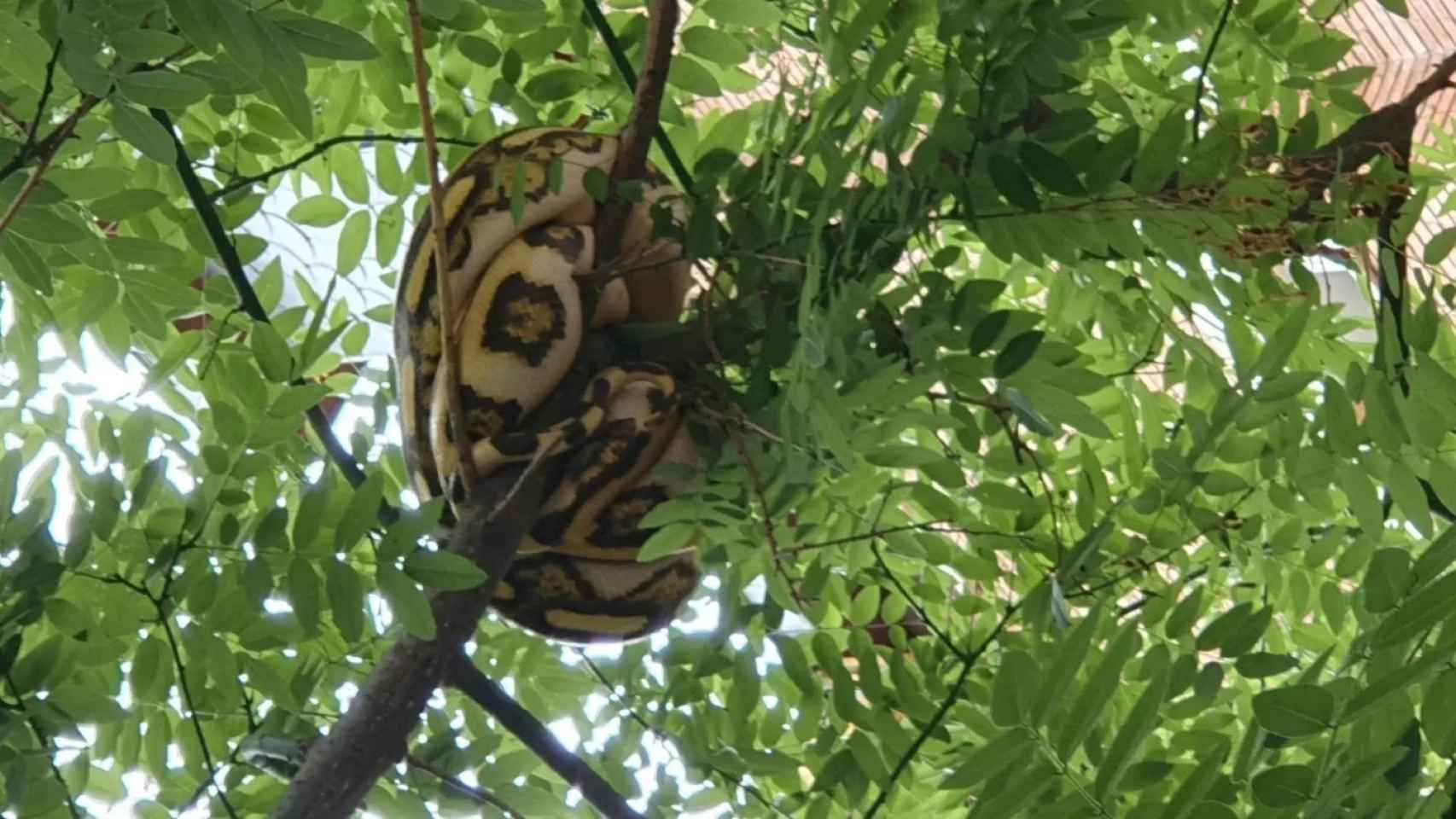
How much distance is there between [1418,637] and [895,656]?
377mm

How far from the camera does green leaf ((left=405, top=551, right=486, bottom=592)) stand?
0.73 meters

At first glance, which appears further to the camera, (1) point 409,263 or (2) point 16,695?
(1) point 409,263

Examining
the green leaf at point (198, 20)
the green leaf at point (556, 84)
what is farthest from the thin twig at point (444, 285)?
the green leaf at point (556, 84)

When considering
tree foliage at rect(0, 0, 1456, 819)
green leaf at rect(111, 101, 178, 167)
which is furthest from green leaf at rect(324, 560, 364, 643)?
green leaf at rect(111, 101, 178, 167)

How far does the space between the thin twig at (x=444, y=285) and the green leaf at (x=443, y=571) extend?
10 centimetres

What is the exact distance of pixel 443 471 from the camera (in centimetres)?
89

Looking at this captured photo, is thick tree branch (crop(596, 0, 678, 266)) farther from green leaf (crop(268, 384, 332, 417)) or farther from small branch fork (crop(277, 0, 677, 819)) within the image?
green leaf (crop(268, 384, 332, 417))

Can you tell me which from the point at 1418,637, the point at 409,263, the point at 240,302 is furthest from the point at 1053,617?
the point at 240,302

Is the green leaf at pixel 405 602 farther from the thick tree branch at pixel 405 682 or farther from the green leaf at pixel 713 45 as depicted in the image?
the green leaf at pixel 713 45

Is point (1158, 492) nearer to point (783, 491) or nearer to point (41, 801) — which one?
point (783, 491)

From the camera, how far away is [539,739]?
91cm

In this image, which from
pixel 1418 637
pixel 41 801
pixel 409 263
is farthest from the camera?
pixel 409 263

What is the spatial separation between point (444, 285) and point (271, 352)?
0.45 feet

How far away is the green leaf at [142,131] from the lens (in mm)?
697
